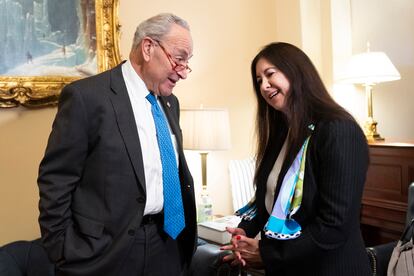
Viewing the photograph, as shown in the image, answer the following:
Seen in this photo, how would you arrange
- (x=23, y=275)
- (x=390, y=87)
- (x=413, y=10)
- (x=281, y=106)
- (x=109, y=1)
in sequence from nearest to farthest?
(x=281, y=106) < (x=23, y=275) < (x=109, y=1) < (x=413, y=10) < (x=390, y=87)

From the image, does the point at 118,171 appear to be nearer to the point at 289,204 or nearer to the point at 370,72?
the point at 289,204

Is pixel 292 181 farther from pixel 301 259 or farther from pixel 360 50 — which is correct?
pixel 360 50

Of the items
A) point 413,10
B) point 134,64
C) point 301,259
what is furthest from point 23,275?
point 413,10

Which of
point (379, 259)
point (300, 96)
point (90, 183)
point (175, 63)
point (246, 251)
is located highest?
point (175, 63)

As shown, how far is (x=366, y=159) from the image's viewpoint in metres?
1.24

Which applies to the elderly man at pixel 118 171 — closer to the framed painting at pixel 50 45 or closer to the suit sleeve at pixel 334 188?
the suit sleeve at pixel 334 188

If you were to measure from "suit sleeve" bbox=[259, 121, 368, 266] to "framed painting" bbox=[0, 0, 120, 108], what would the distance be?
157 cm

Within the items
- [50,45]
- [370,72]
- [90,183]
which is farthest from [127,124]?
[370,72]

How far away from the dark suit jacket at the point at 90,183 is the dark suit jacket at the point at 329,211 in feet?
1.59

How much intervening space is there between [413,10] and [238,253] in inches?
102

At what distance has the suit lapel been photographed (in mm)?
1298

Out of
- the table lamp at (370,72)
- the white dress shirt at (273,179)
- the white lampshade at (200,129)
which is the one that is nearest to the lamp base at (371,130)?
the table lamp at (370,72)

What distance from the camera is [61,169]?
1.24 metres

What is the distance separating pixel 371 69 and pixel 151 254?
2.25 m
